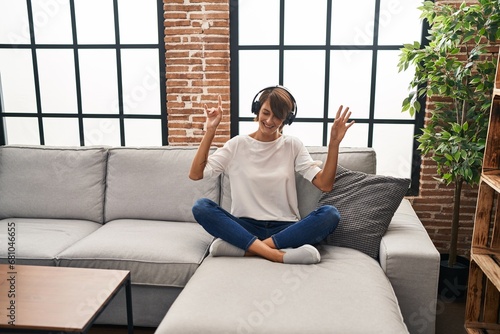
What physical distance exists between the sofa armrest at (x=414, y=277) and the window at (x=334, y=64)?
123 centimetres

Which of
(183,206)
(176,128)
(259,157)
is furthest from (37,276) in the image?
(176,128)

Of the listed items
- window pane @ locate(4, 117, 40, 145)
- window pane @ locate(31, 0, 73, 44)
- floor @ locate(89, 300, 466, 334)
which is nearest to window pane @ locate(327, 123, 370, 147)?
floor @ locate(89, 300, 466, 334)

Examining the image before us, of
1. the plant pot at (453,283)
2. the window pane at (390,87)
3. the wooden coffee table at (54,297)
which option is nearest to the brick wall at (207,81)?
the window pane at (390,87)

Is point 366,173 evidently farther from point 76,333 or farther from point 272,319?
point 76,333

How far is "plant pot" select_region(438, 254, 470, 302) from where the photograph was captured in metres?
2.67

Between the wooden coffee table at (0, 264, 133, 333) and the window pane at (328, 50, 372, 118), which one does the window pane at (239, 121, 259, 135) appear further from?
the wooden coffee table at (0, 264, 133, 333)

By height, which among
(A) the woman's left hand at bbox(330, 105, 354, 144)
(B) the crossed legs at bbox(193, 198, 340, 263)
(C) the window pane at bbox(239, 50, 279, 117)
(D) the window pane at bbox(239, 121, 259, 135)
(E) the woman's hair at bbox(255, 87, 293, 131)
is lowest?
(B) the crossed legs at bbox(193, 198, 340, 263)

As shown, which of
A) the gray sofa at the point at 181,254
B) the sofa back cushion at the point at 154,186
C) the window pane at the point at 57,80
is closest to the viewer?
the gray sofa at the point at 181,254

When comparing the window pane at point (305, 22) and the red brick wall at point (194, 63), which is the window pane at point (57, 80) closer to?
the red brick wall at point (194, 63)

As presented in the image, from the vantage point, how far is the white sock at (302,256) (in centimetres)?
198

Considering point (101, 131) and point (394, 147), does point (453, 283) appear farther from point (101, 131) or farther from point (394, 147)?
point (101, 131)

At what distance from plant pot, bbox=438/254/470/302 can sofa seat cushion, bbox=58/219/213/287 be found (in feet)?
4.70

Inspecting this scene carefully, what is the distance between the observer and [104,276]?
5.96 ft

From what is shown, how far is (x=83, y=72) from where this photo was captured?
3.33m
